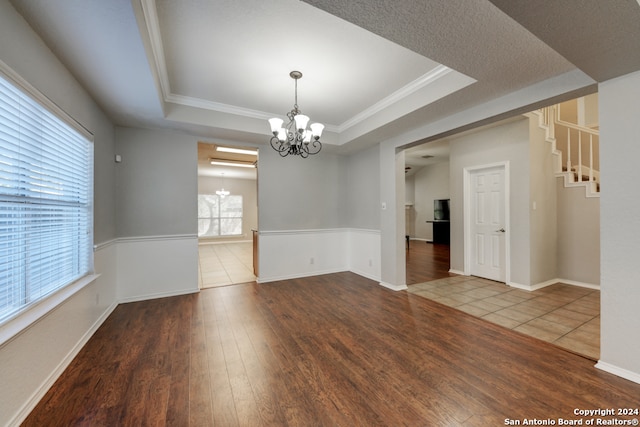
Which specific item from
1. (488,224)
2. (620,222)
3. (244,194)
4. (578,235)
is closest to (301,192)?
(488,224)

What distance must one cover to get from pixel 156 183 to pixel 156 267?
4.08ft

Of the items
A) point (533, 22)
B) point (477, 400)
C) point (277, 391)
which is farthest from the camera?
point (277, 391)

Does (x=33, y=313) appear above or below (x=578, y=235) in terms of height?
below

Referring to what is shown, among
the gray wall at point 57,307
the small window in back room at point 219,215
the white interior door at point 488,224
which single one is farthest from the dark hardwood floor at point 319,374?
the small window in back room at point 219,215

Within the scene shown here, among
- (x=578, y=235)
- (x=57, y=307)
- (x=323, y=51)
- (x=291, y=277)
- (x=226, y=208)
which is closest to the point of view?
(x=57, y=307)

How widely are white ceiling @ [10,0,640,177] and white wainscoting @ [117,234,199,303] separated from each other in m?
1.69

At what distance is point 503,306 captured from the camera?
324cm

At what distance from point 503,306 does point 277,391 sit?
305cm

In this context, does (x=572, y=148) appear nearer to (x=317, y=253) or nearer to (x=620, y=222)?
(x=620, y=222)

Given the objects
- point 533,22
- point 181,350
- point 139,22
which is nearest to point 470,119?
point 533,22

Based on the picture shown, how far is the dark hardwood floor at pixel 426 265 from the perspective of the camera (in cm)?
473

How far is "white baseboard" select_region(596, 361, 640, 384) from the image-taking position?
1809 millimetres

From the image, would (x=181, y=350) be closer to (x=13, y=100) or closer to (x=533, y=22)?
(x=13, y=100)

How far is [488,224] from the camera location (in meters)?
4.54
